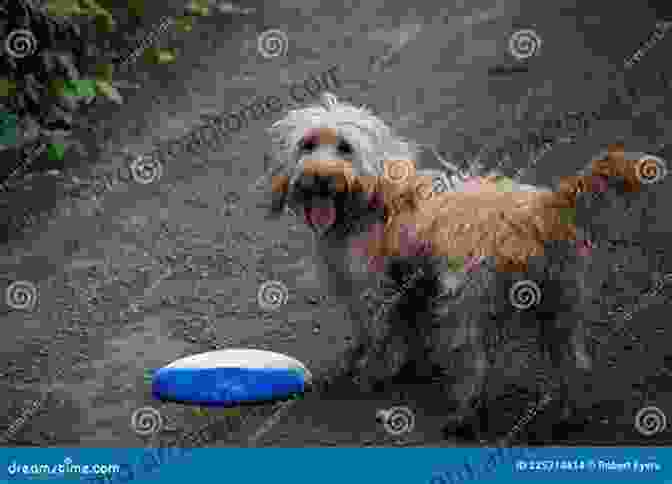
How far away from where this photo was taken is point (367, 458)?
5621 millimetres

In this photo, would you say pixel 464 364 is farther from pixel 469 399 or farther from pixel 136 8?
pixel 136 8

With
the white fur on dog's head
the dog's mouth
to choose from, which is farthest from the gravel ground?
the white fur on dog's head

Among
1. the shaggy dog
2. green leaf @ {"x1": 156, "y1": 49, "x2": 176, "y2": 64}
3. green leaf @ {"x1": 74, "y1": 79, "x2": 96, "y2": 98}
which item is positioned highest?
green leaf @ {"x1": 156, "y1": 49, "x2": 176, "y2": 64}

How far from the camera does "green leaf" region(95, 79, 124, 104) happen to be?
9742 mm

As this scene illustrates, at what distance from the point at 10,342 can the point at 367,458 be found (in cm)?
279

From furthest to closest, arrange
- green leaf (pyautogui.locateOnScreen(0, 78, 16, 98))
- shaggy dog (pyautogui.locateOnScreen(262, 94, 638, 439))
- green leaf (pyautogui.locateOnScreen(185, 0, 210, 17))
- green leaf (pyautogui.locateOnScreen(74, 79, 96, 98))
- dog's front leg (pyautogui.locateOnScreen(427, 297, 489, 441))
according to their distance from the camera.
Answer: green leaf (pyautogui.locateOnScreen(185, 0, 210, 17))
green leaf (pyautogui.locateOnScreen(74, 79, 96, 98))
green leaf (pyautogui.locateOnScreen(0, 78, 16, 98))
dog's front leg (pyautogui.locateOnScreen(427, 297, 489, 441))
shaggy dog (pyautogui.locateOnScreen(262, 94, 638, 439))

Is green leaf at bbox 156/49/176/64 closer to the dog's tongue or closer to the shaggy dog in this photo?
the shaggy dog

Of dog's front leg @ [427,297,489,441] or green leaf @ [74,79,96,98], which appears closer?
dog's front leg @ [427,297,489,441]

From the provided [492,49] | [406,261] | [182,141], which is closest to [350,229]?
[406,261]

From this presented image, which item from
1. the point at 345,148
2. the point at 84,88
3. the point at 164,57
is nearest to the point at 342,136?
the point at 345,148

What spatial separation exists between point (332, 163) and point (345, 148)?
4.9 inches

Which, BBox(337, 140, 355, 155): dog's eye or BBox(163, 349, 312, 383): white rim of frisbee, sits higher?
BBox(337, 140, 355, 155): dog's eye

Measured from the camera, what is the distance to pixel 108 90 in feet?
32.0

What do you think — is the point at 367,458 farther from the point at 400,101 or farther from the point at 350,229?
the point at 400,101
